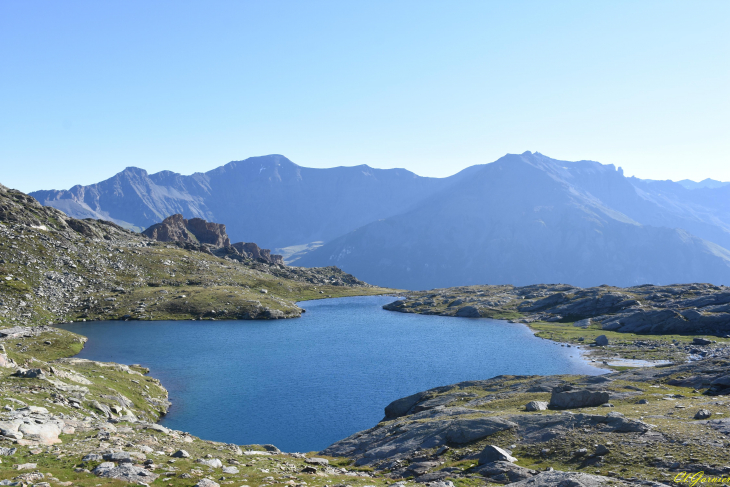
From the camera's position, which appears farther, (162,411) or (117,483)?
(162,411)

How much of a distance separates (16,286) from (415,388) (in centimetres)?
12142

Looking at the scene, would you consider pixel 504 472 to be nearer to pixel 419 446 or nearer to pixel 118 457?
pixel 419 446

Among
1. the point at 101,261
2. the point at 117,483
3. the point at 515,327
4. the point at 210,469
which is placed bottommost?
the point at 515,327

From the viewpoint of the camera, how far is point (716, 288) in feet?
618

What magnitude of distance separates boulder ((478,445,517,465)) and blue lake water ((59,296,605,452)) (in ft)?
100

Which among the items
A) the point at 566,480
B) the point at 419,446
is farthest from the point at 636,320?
the point at 566,480

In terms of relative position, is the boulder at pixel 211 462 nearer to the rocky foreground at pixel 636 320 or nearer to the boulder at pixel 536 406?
the boulder at pixel 536 406

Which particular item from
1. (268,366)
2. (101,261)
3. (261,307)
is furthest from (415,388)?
(101,261)

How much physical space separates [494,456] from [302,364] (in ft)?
238

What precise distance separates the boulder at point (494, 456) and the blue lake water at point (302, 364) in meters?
30.5

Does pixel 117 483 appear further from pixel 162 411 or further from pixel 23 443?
pixel 162 411

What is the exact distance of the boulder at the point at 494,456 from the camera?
29.5 meters

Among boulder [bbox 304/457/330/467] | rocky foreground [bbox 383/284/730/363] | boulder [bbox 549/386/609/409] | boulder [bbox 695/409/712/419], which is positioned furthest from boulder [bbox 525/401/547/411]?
rocky foreground [bbox 383/284/730/363]

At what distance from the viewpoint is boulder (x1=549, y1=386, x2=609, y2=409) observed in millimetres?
41750
